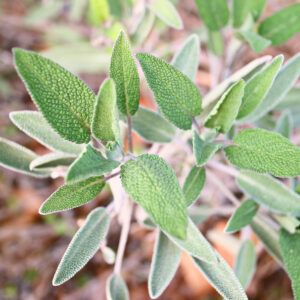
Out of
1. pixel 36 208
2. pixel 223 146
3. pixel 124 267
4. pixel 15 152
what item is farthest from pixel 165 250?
pixel 36 208

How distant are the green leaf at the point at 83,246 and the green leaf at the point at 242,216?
256 millimetres

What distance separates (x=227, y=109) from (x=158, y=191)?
0.24 metres

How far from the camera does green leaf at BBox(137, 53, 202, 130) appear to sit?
64 cm

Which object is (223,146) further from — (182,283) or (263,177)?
(182,283)

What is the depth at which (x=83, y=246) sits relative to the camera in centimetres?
73

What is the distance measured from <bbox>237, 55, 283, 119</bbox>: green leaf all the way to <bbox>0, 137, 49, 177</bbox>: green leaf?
0.46 metres

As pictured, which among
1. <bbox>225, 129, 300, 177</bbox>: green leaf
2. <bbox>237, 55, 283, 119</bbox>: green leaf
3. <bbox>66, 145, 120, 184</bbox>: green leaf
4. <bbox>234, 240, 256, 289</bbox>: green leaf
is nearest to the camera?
<bbox>66, 145, 120, 184</bbox>: green leaf

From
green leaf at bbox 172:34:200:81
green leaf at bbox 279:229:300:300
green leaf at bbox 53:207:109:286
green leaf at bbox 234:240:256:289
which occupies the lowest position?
green leaf at bbox 234:240:256:289

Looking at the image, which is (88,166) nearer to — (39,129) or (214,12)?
(39,129)

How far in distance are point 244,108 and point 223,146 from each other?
0.29 ft

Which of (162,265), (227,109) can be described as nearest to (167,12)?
(227,109)

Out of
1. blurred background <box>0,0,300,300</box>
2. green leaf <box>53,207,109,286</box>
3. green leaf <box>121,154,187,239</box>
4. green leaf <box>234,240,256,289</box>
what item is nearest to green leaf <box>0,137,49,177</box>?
green leaf <box>53,207,109,286</box>

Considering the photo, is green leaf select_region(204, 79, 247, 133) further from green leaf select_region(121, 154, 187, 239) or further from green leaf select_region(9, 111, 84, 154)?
green leaf select_region(9, 111, 84, 154)

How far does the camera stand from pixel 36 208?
176 centimetres
